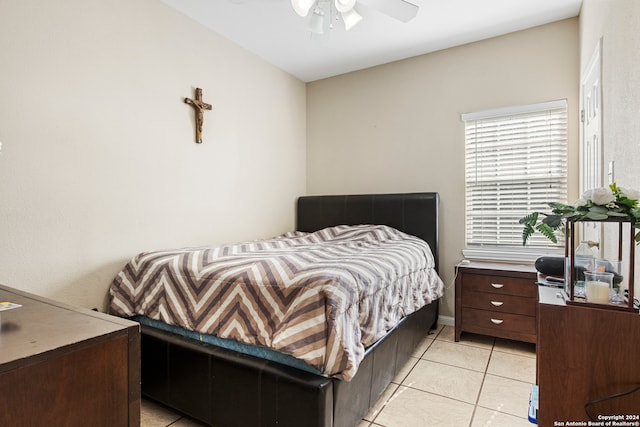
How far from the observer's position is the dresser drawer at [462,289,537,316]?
260cm

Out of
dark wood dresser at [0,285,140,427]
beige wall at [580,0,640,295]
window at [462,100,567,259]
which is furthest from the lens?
window at [462,100,567,259]

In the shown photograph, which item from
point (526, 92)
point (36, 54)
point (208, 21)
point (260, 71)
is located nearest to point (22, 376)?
point (36, 54)

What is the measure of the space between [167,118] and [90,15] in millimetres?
722

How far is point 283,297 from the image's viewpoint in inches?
59.5

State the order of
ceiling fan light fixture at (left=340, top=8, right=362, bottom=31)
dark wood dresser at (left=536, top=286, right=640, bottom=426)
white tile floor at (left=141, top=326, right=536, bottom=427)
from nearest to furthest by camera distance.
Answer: dark wood dresser at (left=536, top=286, right=640, bottom=426) → white tile floor at (left=141, top=326, right=536, bottom=427) → ceiling fan light fixture at (left=340, top=8, right=362, bottom=31)

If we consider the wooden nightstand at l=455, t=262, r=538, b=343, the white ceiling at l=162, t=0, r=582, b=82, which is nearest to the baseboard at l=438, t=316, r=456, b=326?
the wooden nightstand at l=455, t=262, r=538, b=343

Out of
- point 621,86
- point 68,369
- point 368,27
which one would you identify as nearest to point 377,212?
point 368,27

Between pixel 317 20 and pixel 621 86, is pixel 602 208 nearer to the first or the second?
pixel 621 86

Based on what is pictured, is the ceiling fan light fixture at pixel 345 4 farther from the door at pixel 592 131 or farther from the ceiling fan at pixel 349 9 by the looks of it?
the door at pixel 592 131

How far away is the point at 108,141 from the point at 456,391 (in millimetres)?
2659

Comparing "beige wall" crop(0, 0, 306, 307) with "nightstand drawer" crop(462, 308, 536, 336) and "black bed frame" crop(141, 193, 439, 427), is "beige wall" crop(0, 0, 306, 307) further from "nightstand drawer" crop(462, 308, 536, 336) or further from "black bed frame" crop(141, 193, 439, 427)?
"nightstand drawer" crop(462, 308, 536, 336)

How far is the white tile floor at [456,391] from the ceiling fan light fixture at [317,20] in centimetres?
239

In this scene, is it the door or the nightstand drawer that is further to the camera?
the nightstand drawer

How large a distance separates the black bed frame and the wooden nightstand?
0.76 meters
